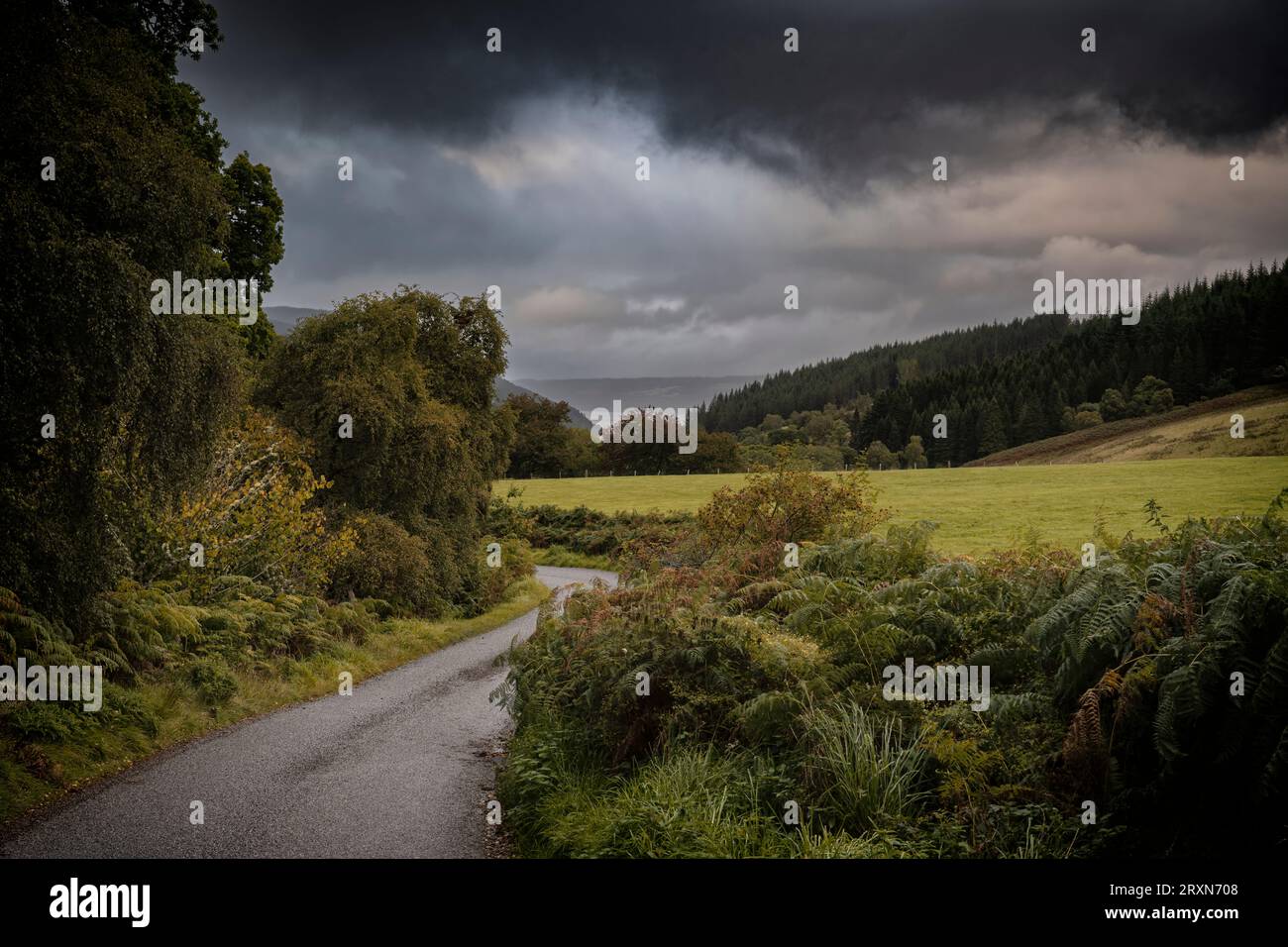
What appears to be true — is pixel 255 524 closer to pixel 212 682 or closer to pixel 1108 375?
pixel 212 682

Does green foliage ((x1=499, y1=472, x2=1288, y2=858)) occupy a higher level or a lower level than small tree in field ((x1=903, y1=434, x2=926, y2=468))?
lower

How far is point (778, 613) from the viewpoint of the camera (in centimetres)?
1088

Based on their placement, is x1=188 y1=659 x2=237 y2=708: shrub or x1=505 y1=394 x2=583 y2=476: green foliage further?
x1=505 y1=394 x2=583 y2=476: green foliage

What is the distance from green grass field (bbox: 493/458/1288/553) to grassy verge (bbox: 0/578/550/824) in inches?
491

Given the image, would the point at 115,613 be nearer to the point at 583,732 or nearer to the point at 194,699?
the point at 194,699

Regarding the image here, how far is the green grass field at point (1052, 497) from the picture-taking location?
28.1m

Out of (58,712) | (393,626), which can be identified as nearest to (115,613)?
(58,712)

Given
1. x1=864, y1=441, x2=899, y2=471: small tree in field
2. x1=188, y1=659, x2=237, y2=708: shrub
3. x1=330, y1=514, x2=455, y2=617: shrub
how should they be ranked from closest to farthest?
x1=188, y1=659, x2=237, y2=708: shrub → x1=330, y1=514, x2=455, y2=617: shrub → x1=864, y1=441, x2=899, y2=471: small tree in field

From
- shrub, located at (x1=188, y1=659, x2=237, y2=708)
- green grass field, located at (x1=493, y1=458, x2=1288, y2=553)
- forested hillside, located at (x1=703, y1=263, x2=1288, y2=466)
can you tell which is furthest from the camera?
forested hillside, located at (x1=703, y1=263, x2=1288, y2=466)

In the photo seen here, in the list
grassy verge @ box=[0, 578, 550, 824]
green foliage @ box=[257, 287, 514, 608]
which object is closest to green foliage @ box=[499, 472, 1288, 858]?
grassy verge @ box=[0, 578, 550, 824]

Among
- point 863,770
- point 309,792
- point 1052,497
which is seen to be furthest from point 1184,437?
point 309,792

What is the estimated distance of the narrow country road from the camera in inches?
306

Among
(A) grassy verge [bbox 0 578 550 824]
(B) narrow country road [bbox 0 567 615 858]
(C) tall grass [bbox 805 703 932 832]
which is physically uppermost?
(C) tall grass [bbox 805 703 932 832]

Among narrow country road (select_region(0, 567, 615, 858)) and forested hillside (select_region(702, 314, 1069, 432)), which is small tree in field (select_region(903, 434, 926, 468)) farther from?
narrow country road (select_region(0, 567, 615, 858))
